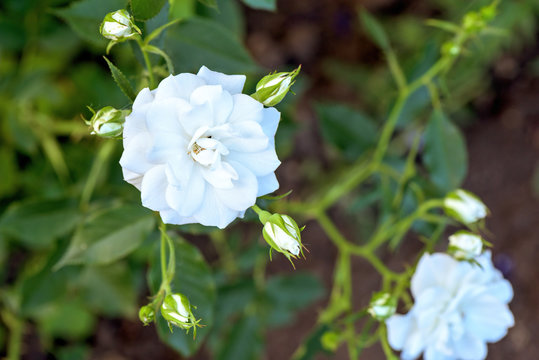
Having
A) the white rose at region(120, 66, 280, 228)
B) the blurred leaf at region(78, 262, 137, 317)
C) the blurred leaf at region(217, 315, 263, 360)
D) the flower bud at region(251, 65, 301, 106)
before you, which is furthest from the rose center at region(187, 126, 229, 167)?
the blurred leaf at region(78, 262, 137, 317)

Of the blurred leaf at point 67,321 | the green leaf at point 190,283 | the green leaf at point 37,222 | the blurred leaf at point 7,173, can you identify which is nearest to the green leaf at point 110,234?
the green leaf at point 190,283

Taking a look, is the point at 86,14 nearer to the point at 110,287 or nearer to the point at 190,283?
the point at 190,283

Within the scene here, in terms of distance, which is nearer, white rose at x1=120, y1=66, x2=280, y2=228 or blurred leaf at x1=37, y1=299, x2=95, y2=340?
white rose at x1=120, y1=66, x2=280, y2=228

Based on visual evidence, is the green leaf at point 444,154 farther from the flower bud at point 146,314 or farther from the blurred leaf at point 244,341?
the flower bud at point 146,314

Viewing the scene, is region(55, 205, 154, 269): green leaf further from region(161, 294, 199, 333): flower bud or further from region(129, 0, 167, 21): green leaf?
region(129, 0, 167, 21): green leaf

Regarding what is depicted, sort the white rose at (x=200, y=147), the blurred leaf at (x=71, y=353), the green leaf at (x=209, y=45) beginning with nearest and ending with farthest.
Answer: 1. the white rose at (x=200, y=147)
2. the green leaf at (x=209, y=45)
3. the blurred leaf at (x=71, y=353)

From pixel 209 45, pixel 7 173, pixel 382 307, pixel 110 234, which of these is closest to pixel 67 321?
pixel 7 173
